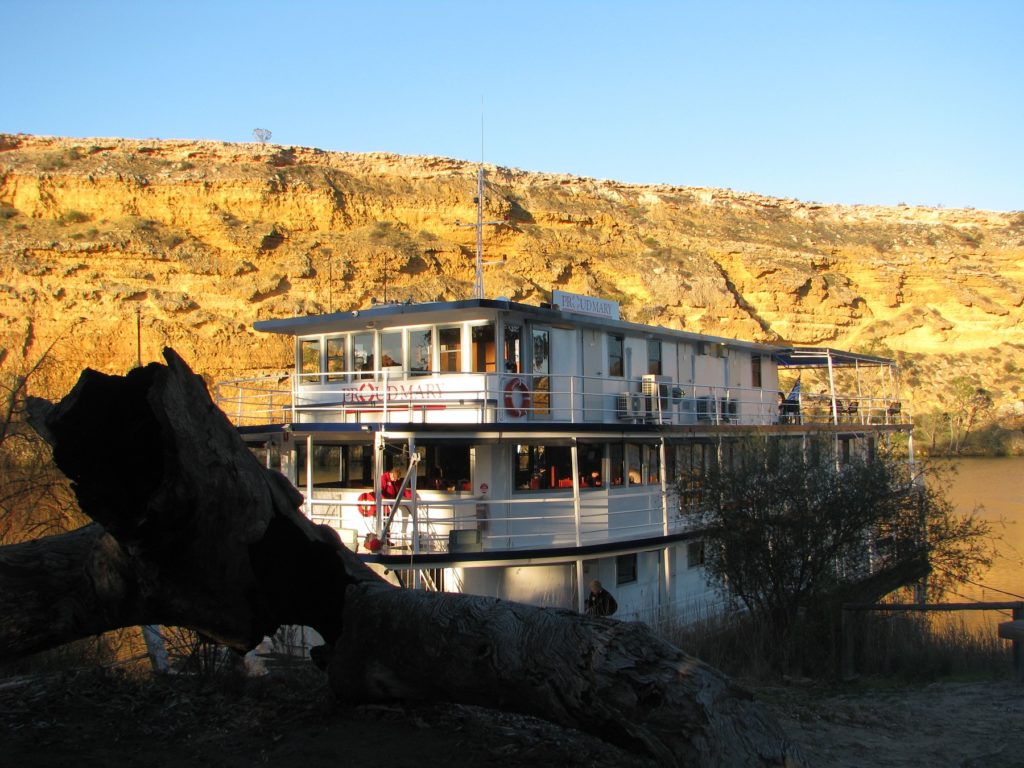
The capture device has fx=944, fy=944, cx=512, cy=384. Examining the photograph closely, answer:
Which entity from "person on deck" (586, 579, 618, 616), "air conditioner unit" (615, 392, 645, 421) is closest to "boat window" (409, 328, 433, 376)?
"air conditioner unit" (615, 392, 645, 421)

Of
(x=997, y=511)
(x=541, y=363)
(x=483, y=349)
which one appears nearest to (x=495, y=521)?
(x=483, y=349)

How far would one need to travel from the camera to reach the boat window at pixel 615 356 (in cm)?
1866

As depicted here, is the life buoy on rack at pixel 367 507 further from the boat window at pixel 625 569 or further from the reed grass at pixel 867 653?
the reed grass at pixel 867 653

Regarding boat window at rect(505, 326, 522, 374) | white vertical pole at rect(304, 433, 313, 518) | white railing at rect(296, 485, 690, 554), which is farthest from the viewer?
boat window at rect(505, 326, 522, 374)

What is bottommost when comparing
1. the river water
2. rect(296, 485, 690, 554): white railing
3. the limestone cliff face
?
the river water

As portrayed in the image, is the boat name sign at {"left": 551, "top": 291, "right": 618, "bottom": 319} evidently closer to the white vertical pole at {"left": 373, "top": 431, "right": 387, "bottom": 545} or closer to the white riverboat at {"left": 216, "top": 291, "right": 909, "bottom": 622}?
the white riverboat at {"left": 216, "top": 291, "right": 909, "bottom": 622}

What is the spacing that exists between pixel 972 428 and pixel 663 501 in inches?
1885

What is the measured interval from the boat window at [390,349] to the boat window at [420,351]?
0.29 metres

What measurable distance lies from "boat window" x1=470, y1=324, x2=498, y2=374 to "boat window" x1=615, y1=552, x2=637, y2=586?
13.5 ft

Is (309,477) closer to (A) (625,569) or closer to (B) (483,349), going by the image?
(B) (483,349)

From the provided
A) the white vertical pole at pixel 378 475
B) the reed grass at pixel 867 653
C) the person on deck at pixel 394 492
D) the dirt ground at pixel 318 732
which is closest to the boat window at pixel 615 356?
the person on deck at pixel 394 492

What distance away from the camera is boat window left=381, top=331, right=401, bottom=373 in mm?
17078

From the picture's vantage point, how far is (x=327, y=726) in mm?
6254

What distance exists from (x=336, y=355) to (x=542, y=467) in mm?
4662
